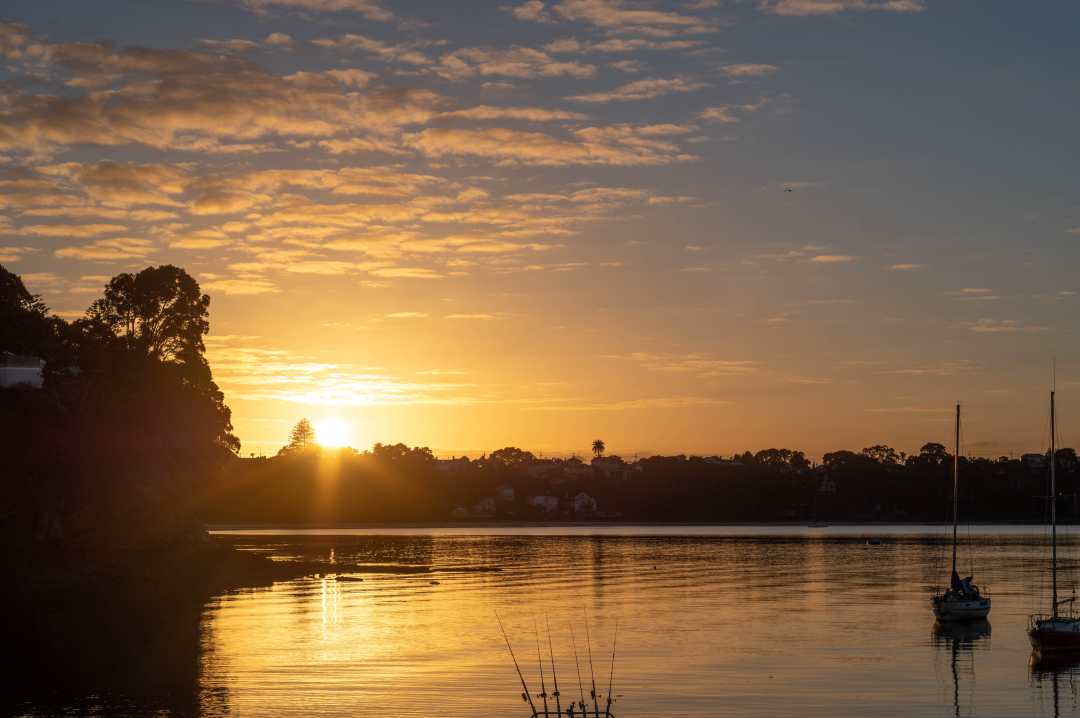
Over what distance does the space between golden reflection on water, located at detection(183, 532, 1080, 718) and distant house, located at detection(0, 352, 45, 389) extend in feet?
89.6

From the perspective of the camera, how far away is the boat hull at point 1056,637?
64581mm

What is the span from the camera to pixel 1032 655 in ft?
218

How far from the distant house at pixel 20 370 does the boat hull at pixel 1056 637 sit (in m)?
79.2

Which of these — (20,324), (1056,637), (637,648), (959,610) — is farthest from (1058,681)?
(20,324)

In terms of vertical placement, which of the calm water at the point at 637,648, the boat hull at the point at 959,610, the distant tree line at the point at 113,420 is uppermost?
the distant tree line at the point at 113,420

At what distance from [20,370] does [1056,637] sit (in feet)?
282

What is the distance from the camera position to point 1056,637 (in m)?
64.8

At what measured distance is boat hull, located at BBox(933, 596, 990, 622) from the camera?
268ft

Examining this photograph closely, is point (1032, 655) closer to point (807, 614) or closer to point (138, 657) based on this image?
point (807, 614)

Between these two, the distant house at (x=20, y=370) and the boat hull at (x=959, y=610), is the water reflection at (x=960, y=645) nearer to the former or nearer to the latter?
the boat hull at (x=959, y=610)

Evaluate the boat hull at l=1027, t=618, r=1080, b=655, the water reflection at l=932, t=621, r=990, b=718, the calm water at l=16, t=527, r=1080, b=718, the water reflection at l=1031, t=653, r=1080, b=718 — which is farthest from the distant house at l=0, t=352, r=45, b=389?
the water reflection at l=1031, t=653, r=1080, b=718

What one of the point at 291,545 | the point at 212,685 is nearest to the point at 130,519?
the point at 212,685

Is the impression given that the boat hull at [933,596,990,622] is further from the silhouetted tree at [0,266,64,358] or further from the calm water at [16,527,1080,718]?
the silhouetted tree at [0,266,64,358]

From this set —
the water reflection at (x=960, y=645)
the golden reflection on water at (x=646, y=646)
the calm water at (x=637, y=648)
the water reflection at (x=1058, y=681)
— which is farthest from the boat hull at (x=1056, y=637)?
the water reflection at (x=960, y=645)
